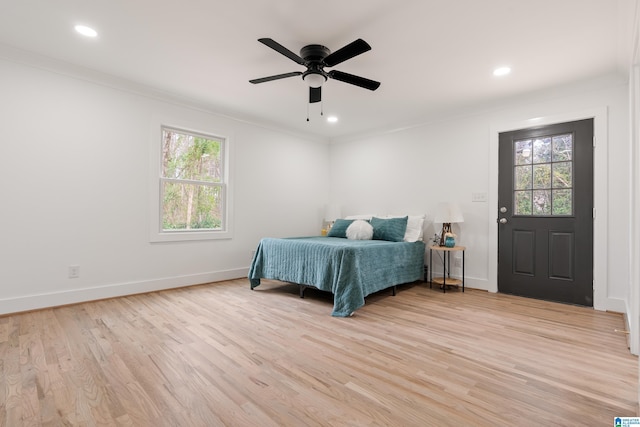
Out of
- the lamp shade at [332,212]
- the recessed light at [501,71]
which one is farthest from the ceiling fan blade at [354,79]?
the lamp shade at [332,212]

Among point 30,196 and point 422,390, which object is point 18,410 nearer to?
point 422,390

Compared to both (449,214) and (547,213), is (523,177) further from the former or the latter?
(449,214)

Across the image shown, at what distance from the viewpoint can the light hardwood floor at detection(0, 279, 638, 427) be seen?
1.47 meters

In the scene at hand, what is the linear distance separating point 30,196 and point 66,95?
109 cm

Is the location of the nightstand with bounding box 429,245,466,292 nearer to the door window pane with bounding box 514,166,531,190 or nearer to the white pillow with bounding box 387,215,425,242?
the white pillow with bounding box 387,215,425,242

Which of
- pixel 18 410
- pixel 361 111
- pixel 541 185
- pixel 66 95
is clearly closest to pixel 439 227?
pixel 541 185

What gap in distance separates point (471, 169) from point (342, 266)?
241 cm

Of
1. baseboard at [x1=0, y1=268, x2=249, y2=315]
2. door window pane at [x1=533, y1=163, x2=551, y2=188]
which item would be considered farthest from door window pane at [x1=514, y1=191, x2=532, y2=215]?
baseboard at [x1=0, y1=268, x2=249, y2=315]

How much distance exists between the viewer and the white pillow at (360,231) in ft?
14.2

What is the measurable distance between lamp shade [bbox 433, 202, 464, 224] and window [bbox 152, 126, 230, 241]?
9.85 ft

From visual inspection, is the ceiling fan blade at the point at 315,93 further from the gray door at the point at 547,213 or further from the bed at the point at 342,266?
the gray door at the point at 547,213

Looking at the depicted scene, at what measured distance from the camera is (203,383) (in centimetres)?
171

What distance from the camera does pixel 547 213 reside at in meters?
3.55

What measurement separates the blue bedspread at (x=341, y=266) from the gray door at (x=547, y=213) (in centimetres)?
120
